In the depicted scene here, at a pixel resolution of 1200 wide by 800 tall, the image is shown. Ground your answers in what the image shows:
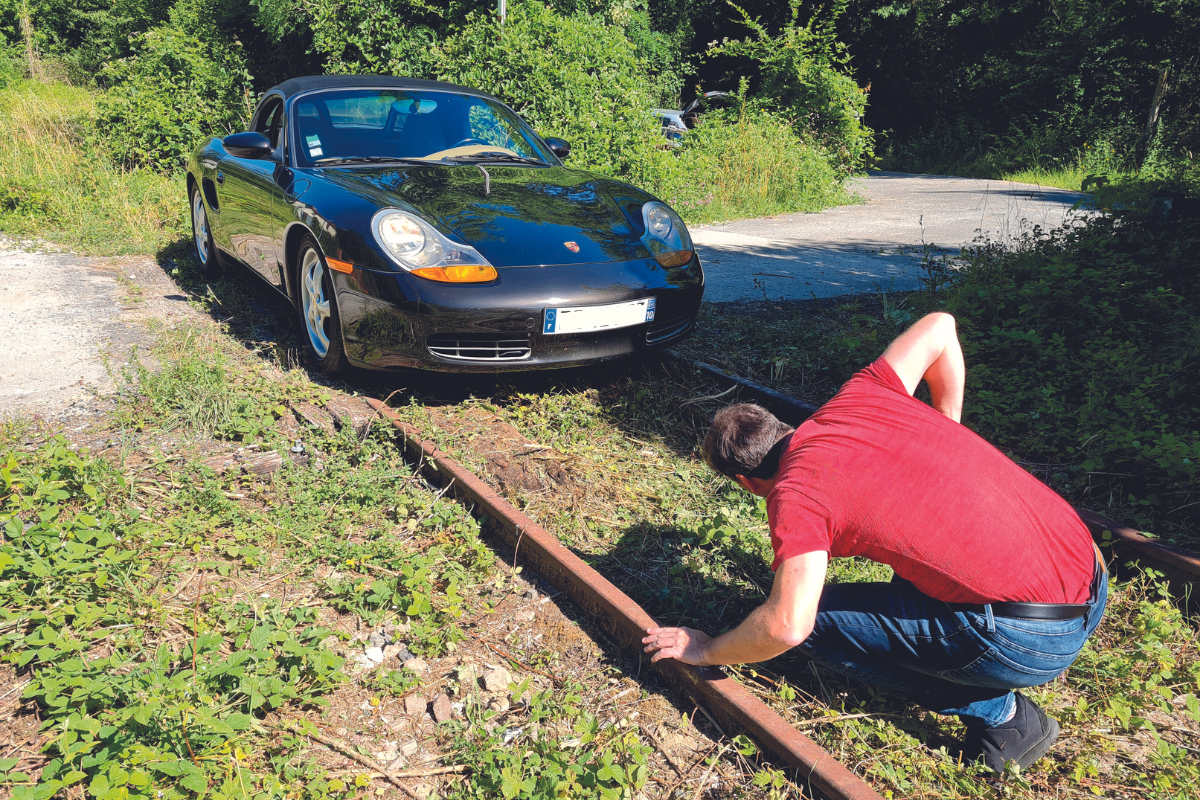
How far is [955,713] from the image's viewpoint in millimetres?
2289

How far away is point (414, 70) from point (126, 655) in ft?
34.7

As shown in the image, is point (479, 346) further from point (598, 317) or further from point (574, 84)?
point (574, 84)

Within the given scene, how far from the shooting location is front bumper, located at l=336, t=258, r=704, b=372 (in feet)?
12.4

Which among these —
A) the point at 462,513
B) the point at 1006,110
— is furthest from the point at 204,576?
the point at 1006,110

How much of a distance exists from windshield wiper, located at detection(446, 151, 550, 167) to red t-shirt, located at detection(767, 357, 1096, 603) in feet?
11.8

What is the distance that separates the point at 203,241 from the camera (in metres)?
6.91

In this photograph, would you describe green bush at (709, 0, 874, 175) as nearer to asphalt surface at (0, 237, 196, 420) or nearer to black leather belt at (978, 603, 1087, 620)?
asphalt surface at (0, 237, 196, 420)

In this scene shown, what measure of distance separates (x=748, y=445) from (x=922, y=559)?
1.72 feet

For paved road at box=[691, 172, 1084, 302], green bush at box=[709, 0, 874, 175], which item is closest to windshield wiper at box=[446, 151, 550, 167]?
paved road at box=[691, 172, 1084, 302]

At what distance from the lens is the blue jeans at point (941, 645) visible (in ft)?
6.81

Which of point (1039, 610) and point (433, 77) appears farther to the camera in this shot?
point (433, 77)

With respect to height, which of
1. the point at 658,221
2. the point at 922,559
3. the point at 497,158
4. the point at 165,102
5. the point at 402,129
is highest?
the point at 165,102

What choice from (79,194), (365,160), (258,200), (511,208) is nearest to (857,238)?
(511,208)

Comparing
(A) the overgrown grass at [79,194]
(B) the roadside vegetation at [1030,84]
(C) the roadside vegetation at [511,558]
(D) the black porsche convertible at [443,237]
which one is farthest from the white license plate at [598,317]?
(B) the roadside vegetation at [1030,84]
